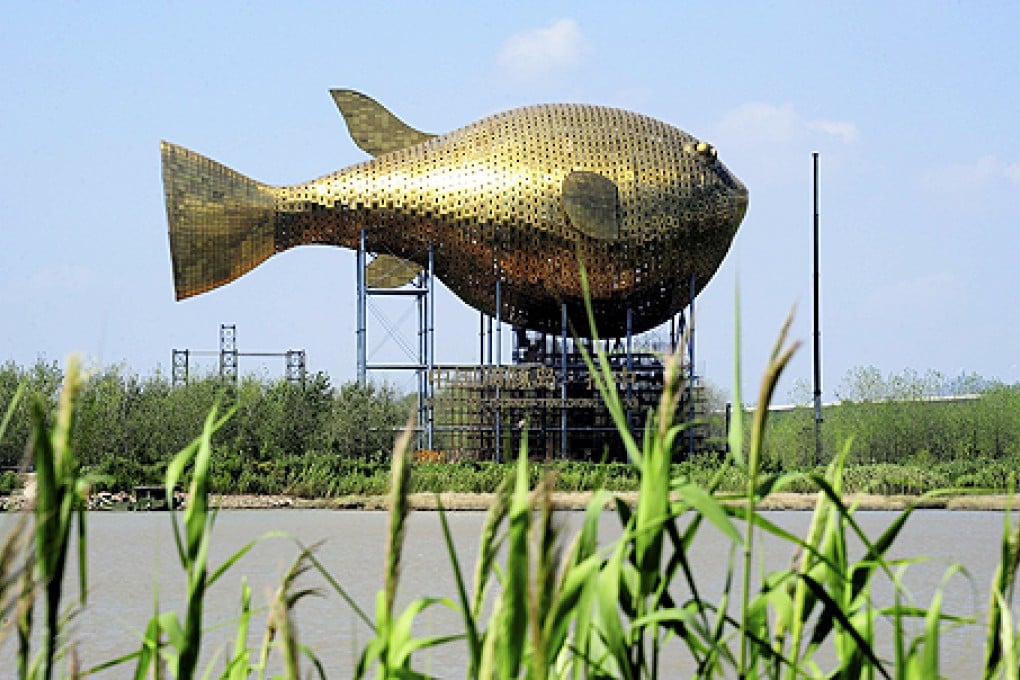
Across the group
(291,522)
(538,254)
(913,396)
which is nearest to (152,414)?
(538,254)

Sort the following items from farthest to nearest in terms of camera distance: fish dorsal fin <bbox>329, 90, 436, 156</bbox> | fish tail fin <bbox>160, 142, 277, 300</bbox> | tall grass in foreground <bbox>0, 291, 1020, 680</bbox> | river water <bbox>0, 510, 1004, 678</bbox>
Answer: fish dorsal fin <bbox>329, 90, 436, 156</bbox>, fish tail fin <bbox>160, 142, 277, 300</bbox>, river water <bbox>0, 510, 1004, 678</bbox>, tall grass in foreground <bbox>0, 291, 1020, 680</bbox>

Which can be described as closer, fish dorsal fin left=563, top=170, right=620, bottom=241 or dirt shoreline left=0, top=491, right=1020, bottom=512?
dirt shoreline left=0, top=491, right=1020, bottom=512

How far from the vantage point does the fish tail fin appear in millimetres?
35656

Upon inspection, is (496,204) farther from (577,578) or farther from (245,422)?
(577,578)

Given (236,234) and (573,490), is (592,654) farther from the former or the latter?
(236,234)

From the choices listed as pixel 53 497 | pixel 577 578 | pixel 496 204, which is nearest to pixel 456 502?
pixel 496 204

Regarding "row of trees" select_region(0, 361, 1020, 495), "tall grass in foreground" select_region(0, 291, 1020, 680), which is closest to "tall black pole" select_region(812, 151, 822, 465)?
"row of trees" select_region(0, 361, 1020, 495)

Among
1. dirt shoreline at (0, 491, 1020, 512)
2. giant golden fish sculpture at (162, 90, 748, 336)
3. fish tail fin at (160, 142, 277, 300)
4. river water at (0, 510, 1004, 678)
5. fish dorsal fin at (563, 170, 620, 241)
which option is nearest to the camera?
river water at (0, 510, 1004, 678)

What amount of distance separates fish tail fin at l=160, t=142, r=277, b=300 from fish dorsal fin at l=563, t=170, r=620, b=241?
6.83 meters

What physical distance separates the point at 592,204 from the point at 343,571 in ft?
69.3

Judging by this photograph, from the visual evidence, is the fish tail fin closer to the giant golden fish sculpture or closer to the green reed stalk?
the giant golden fish sculpture

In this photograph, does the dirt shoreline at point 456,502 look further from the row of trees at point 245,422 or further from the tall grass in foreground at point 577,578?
the tall grass in foreground at point 577,578

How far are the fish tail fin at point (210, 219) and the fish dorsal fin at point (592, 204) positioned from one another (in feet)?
22.4

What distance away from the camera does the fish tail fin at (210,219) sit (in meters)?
35.7
